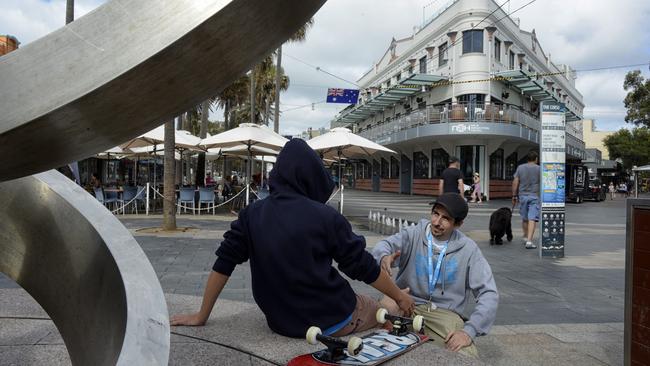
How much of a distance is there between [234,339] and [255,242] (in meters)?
0.63

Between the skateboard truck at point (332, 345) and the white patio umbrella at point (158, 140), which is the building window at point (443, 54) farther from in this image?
the skateboard truck at point (332, 345)

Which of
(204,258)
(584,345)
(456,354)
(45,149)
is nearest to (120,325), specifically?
(45,149)

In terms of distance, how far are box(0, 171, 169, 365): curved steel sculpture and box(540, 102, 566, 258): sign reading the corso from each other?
8.24 meters

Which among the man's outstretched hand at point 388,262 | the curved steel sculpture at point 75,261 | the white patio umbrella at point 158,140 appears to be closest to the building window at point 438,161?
the white patio umbrella at point 158,140

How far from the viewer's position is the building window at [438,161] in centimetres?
3231

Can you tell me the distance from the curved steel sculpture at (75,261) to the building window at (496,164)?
31.1m

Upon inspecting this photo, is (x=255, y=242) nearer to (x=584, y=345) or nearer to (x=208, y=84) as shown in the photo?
(x=208, y=84)

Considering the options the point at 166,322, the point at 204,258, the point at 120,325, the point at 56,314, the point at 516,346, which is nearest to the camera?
the point at 166,322

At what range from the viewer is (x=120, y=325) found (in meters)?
1.64

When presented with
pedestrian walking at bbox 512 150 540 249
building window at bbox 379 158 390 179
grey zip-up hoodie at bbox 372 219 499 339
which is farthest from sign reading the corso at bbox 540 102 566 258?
building window at bbox 379 158 390 179

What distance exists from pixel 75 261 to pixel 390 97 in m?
37.2

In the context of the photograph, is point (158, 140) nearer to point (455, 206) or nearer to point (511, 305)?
point (511, 305)

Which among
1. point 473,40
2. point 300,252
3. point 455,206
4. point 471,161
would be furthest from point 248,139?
point 473,40

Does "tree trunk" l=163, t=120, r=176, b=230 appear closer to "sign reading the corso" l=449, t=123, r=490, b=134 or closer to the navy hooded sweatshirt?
the navy hooded sweatshirt
